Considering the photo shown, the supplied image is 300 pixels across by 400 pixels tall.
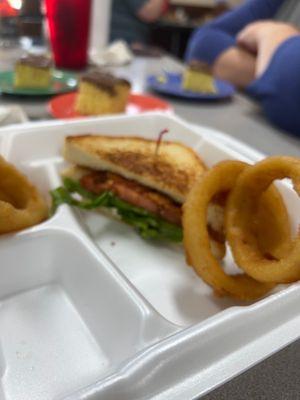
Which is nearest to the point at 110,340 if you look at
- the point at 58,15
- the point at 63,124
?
the point at 63,124

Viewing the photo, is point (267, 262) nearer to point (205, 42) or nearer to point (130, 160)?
point (130, 160)

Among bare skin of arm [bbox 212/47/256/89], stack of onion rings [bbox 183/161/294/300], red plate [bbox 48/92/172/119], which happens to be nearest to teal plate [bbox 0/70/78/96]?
red plate [bbox 48/92/172/119]

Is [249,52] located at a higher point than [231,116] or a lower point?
higher

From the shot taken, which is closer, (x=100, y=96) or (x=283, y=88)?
(x=100, y=96)

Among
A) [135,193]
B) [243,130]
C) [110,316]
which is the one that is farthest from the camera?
[243,130]

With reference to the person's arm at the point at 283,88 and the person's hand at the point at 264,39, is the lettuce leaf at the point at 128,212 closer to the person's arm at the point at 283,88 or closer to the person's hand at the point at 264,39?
the person's arm at the point at 283,88

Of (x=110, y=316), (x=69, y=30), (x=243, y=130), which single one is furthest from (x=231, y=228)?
(x=69, y=30)

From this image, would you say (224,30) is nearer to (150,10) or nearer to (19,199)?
(150,10)
